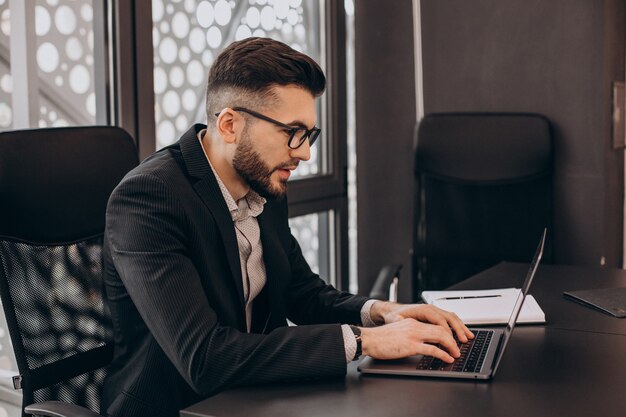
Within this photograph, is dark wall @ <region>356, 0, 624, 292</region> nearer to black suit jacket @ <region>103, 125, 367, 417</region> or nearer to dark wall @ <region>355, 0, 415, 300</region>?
Answer: dark wall @ <region>355, 0, 415, 300</region>

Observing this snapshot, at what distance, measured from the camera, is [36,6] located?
2348 mm

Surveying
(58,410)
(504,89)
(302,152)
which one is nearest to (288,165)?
(302,152)

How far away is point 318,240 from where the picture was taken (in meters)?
3.75

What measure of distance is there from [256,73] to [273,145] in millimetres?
157

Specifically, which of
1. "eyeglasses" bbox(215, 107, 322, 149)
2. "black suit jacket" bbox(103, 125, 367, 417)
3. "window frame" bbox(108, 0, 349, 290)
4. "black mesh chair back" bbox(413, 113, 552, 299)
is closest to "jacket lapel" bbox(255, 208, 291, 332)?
"black suit jacket" bbox(103, 125, 367, 417)

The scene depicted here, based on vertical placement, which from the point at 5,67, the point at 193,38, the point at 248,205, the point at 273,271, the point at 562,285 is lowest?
the point at 562,285

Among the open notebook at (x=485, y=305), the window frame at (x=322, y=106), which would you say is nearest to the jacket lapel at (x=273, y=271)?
the open notebook at (x=485, y=305)

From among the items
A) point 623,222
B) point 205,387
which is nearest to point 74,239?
point 205,387

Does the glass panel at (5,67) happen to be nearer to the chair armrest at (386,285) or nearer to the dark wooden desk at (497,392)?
the chair armrest at (386,285)

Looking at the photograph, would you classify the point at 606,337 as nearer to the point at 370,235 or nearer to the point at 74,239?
the point at 74,239

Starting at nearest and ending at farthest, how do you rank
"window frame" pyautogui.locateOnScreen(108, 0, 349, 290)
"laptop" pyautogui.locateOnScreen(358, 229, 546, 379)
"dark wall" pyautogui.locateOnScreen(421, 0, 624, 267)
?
"laptop" pyautogui.locateOnScreen(358, 229, 546, 379), "window frame" pyautogui.locateOnScreen(108, 0, 349, 290), "dark wall" pyautogui.locateOnScreen(421, 0, 624, 267)

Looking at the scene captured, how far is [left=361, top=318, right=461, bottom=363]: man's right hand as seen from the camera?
146 cm

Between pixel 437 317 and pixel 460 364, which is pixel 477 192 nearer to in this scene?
pixel 437 317

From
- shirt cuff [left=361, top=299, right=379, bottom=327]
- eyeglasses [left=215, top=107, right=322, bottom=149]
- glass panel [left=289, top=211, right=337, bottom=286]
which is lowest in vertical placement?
glass panel [left=289, top=211, right=337, bottom=286]
